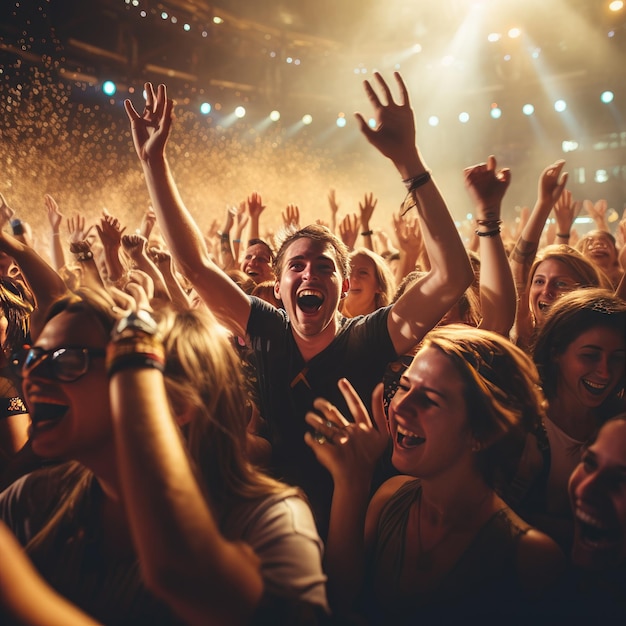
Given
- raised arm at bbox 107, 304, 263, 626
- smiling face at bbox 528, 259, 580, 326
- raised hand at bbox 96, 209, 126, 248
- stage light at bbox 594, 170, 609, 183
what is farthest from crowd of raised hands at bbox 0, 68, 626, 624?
stage light at bbox 594, 170, 609, 183

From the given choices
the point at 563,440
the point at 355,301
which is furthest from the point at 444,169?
the point at 563,440

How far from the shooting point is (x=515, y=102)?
49.1ft

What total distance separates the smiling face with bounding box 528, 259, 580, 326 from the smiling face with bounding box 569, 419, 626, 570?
4.47ft

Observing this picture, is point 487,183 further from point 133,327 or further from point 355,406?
point 133,327

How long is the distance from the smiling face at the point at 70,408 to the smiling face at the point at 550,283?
6.85 ft

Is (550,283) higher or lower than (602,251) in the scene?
lower

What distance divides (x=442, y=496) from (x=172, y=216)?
4.17 feet

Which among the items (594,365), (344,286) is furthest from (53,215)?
(594,365)

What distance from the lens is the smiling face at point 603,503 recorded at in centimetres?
117

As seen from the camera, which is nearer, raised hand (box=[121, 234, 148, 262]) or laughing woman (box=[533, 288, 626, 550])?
laughing woman (box=[533, 288, 626, 550])

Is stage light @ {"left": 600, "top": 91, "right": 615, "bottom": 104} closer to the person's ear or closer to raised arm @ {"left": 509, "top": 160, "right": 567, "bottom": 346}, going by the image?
raised arm @ {"left": 509, "top": 160, "right": 567, "bottom": 346}

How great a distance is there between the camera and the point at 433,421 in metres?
1.38

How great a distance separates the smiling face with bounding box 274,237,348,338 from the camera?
1.94 m

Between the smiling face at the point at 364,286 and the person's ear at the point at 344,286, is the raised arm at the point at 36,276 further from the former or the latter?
the smiling face at the point at 364,286
